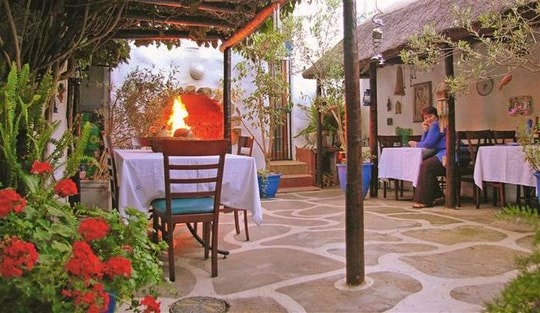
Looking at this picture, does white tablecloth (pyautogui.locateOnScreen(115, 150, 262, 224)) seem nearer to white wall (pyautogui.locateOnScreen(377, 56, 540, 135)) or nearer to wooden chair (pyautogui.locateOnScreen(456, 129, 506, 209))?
wooden chair (pyautogui.locateOnScreen(456, 129, 506, 209))

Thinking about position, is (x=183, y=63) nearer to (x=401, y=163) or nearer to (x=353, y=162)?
(x=401, y=163)

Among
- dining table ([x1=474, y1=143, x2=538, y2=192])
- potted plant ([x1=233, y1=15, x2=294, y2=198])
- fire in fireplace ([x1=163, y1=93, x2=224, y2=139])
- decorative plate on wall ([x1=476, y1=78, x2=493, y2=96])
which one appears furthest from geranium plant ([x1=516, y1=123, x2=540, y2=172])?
fire in fireplace ([x1=163, y1=93, x2=224, y2=139])

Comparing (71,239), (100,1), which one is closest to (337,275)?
(71,239)

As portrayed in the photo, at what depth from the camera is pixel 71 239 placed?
158 centimetres

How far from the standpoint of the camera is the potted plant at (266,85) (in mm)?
7641

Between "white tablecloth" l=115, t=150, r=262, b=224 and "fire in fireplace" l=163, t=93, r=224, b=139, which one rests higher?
"fire in fireplace" l=163, t=93, r=224, b=139

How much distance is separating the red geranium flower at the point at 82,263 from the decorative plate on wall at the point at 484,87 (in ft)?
22.4

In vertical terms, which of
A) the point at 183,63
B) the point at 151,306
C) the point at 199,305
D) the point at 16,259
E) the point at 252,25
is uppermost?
the point at 183,63

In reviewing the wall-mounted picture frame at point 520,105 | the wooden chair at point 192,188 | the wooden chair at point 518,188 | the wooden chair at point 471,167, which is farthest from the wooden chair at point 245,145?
the wall-mounted picture frame at point 520,105

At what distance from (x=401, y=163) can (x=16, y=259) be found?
5.99 meters

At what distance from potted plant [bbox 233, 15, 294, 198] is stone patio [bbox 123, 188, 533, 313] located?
9.63ft

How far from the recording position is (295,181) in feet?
28.1

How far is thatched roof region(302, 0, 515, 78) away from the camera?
539 cm

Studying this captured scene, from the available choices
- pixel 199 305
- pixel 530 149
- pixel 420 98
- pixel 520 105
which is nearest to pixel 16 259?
pixel 199 305
